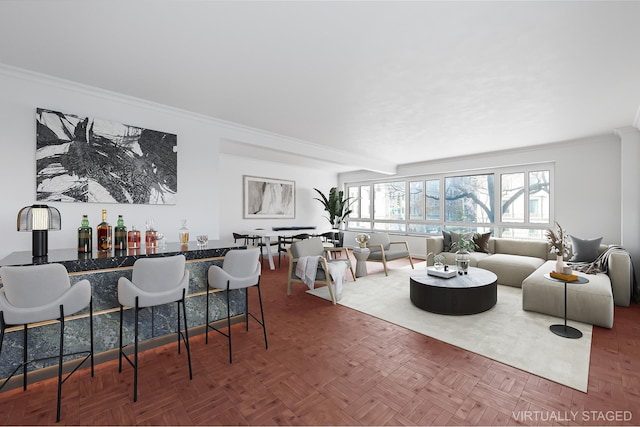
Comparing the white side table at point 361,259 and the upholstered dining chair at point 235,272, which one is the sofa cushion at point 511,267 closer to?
the white side table at point 361,259

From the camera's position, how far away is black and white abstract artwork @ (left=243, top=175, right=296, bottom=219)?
785 centimetres

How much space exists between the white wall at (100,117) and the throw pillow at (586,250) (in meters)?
5.24

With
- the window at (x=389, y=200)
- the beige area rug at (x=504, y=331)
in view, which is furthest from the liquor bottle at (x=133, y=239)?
the window at (x=389, y=200)

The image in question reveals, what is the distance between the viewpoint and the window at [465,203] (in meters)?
6.11

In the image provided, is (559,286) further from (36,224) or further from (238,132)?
(36,224)

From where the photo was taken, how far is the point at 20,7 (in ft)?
6.27

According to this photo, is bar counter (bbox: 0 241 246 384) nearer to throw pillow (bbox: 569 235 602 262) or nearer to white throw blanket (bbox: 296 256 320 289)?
white throw blanket (bbox: 296 256 320 289)

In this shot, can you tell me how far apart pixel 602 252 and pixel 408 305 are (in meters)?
3.31

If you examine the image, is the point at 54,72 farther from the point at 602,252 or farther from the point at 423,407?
the point at 602,252

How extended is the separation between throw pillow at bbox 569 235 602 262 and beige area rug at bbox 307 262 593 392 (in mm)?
1061

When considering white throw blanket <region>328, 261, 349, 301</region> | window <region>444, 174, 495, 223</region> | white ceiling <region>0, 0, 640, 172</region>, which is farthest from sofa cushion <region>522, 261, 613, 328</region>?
window <region>444, 174, 495, 223</region>

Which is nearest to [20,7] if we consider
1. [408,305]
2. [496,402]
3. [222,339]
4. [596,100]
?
[222,339]

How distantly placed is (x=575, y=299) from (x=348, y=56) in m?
3.61

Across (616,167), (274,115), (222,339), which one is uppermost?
(274,115)
